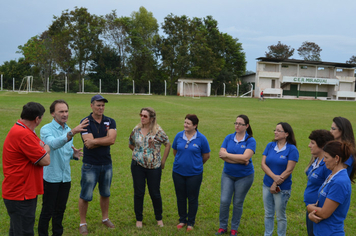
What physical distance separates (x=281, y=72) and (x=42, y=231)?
64.2 m

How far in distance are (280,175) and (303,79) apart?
6253 centimetres

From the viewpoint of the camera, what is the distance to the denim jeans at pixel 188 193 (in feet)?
15.7

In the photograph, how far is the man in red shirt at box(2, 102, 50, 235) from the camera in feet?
10.5

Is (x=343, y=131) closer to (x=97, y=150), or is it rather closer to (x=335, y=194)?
(x=335, y=194)

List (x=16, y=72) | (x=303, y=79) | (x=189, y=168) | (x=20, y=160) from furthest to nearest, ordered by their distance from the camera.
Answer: (x=303, y=79) < (x=16, y=72) < (x=189, y=168) < (x=20, y=160)

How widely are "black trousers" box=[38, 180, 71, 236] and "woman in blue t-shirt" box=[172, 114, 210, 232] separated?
1.81 m

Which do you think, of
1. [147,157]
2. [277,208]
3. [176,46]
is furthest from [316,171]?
[176,46]

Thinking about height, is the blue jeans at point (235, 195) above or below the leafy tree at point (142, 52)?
below

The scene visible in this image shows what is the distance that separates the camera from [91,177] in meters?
4.50

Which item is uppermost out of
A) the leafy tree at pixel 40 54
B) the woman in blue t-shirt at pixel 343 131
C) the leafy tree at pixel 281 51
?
the leafy tree at pixel 281 51

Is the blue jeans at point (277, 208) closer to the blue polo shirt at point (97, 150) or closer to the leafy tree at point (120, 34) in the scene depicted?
the blue polo shirt at point (97, 150)

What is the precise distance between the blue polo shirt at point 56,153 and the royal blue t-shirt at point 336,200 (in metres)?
3.26

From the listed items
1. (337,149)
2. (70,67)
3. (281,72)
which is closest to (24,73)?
(70,67)

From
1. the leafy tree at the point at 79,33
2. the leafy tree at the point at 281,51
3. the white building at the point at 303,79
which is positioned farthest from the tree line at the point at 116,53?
the leafy tree at the point at 281,51
